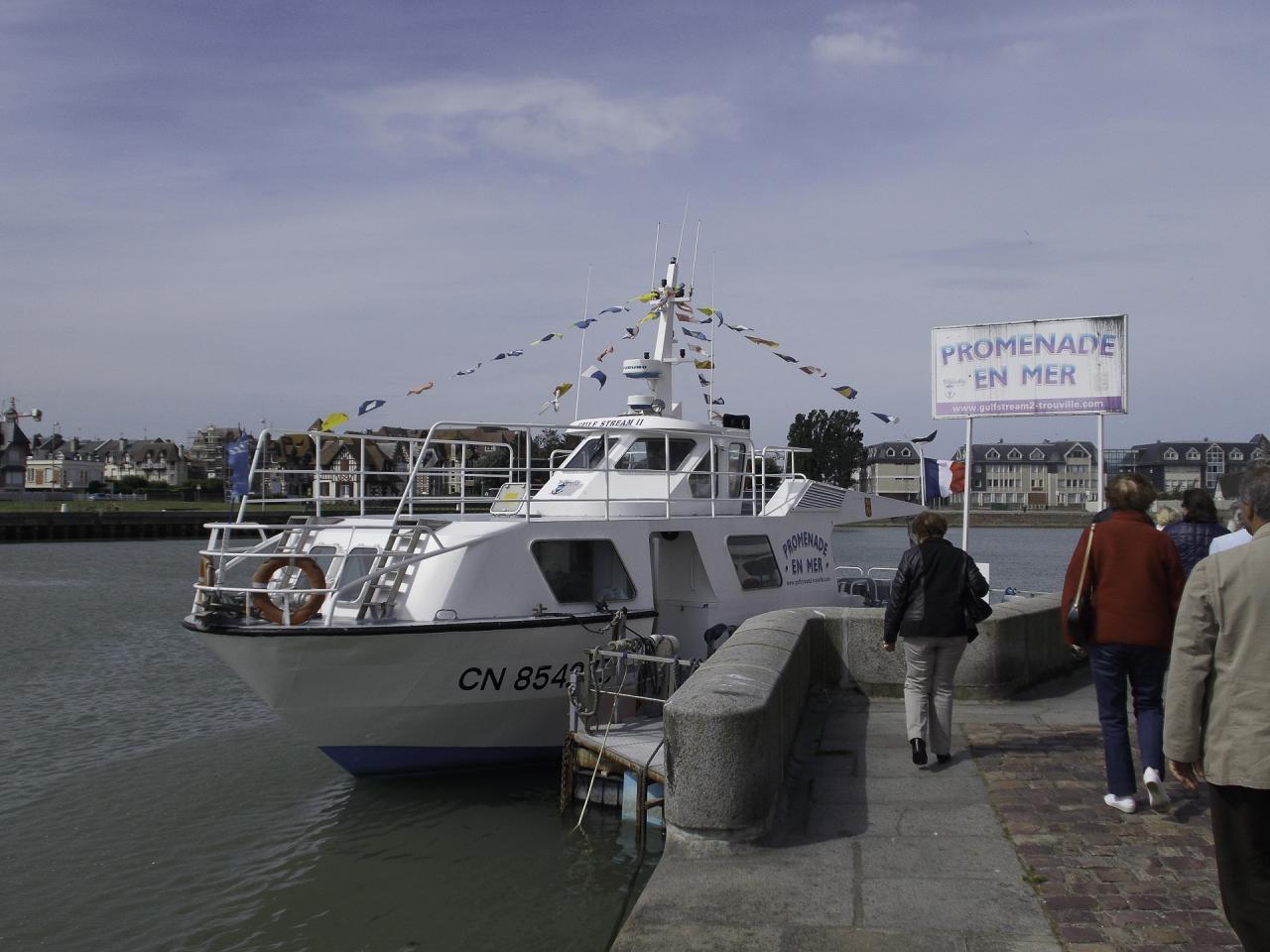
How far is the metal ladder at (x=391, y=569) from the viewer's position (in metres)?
10.2

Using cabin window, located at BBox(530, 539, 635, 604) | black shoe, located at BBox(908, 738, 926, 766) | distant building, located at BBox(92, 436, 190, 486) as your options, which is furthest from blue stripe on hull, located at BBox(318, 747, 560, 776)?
distant building, located at BBox(92, 436, 190, 486)

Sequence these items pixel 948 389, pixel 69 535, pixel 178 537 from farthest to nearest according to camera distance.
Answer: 1. pixel 178 537
2. pixel 69 535
3. pixel 948 389

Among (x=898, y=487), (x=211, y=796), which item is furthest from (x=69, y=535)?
(x=898, y=487)

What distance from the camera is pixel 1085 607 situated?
6.04m

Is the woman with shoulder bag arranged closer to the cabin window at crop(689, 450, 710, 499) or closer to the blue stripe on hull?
the blue stripe on hull

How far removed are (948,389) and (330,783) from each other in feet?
32.1

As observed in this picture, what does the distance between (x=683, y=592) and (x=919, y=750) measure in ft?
19.7

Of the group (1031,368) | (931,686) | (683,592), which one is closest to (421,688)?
(683,592)

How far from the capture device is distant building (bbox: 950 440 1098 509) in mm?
153875

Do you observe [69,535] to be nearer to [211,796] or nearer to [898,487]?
[211,796]

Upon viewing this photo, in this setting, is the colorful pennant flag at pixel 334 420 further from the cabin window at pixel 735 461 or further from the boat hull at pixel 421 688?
the cabin window at pixel 735 461

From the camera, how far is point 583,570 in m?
11.7

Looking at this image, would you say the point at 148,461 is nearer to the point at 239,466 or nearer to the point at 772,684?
the point at 239,466

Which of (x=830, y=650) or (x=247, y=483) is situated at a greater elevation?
(x=247, y=483)
